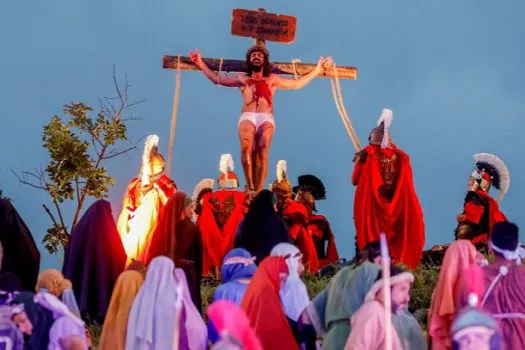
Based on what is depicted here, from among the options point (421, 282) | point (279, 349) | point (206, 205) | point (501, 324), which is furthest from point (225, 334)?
point (206, 205)

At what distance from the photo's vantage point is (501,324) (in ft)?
28.8

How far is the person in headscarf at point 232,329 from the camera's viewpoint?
754cm

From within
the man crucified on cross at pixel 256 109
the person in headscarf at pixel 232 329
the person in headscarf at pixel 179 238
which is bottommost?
the person in headscarf at pixel 232 329

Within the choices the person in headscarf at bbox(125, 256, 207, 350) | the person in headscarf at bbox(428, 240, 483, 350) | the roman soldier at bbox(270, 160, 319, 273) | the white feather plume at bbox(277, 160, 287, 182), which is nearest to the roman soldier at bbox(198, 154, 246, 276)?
the roman soldier at bbox(270, 160, 319, 273)

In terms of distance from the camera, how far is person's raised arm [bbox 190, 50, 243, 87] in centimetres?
1675

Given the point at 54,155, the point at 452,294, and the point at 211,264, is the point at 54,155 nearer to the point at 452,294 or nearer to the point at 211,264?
the point at 211,264

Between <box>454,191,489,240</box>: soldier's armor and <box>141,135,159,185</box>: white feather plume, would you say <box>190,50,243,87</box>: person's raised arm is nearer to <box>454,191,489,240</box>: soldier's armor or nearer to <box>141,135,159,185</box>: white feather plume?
<box>141,135,159,185</box>: white feather plume

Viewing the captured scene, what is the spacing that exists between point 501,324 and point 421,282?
458cm

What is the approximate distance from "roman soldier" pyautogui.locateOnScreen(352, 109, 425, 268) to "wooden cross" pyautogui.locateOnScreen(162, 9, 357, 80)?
2489 millimetres

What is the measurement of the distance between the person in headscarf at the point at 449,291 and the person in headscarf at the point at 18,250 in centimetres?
456

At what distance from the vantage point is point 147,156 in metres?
15.8

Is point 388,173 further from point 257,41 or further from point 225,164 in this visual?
point 257,41

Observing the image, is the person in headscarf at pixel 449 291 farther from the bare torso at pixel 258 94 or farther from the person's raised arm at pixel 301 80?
the person's raised arm at pixel 301 80

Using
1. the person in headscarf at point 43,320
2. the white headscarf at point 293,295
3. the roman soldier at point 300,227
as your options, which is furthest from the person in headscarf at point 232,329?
the roman soldier at point 300,227
